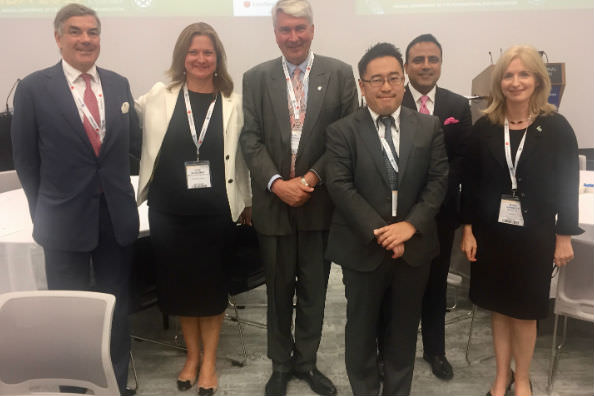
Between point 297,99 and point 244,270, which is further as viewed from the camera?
point 244,270

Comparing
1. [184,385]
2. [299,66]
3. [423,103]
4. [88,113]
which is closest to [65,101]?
[88,113]

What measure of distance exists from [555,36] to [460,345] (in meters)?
3.52

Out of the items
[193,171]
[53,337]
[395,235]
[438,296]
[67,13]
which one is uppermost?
[67,13]

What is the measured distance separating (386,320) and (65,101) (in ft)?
5.34

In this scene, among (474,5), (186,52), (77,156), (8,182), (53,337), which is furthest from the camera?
(474,5)

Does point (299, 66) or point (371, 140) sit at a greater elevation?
point (299, 66)

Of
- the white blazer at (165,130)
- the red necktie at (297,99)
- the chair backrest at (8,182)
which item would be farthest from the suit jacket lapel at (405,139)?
the chair backrest at (8,182)

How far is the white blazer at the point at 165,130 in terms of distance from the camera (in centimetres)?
210

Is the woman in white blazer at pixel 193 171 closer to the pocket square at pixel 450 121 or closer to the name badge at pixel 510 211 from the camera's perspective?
the pocket square at pixel 450 121

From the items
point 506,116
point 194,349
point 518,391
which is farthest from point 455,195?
point 194,349

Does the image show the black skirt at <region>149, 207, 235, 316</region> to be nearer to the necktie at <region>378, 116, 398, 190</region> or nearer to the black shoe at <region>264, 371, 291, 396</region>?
the black shoe at <region>264, 371, 291, 396</region>

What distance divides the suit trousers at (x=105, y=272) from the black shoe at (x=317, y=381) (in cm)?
87

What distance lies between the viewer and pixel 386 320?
2.06 meters

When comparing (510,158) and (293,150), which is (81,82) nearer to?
(293,150)
